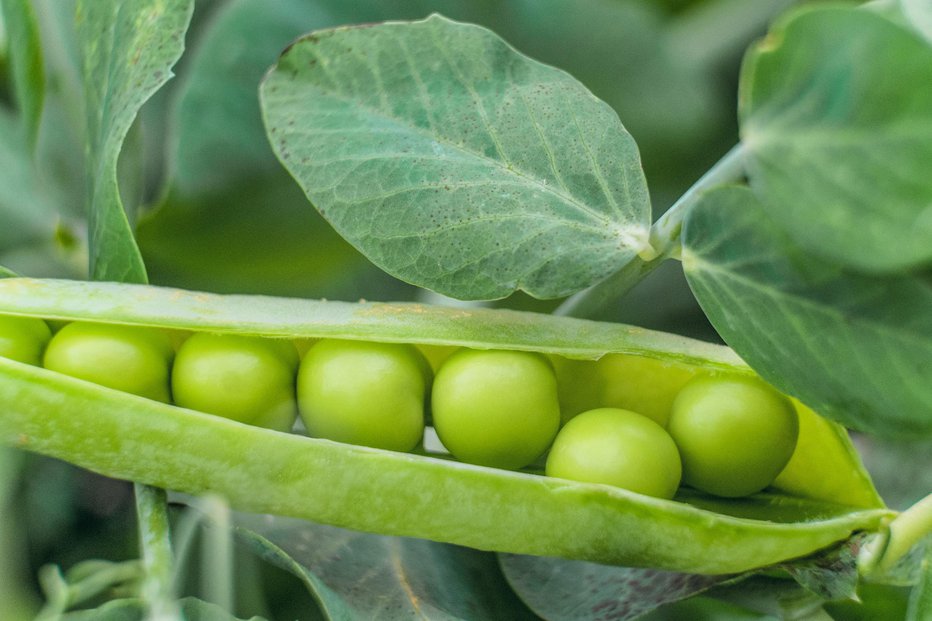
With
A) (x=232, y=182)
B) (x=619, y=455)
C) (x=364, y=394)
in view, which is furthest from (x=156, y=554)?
(x=232, y=182)

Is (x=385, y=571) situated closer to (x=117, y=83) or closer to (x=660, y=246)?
(x=660, y=246)

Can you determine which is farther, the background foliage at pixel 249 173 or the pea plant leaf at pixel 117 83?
the background foliage at pixel 249 173

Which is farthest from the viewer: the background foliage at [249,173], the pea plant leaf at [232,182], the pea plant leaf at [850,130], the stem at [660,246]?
the pea plant leaf at [232,182]

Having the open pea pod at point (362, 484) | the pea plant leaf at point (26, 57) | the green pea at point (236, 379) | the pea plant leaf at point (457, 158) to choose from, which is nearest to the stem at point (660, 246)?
the pea plant leaf at point (457, 158)

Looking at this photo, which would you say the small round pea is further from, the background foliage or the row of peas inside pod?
the background foliage

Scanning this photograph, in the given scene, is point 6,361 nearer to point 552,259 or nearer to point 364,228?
point 364,228

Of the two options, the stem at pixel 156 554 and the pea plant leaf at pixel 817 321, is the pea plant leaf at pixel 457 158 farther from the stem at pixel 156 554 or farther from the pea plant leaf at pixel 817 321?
the stem at pixel 156 554
